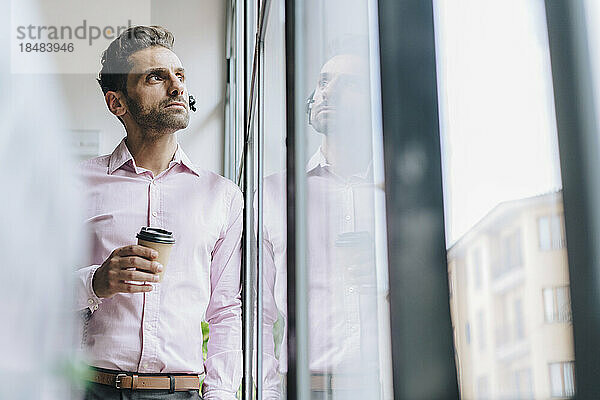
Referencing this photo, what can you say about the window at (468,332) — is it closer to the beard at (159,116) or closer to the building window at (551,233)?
the building window at (551,233)

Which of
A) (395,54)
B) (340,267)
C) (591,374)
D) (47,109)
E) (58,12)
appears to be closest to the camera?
(591,374)

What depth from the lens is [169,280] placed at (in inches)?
55.4

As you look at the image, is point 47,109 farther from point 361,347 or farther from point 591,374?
point 591,374

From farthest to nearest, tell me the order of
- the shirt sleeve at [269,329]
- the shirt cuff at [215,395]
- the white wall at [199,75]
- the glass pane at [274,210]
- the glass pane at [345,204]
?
the white wall at [199,75]
the shirt cuff at [215,395]
the shirt sleeve at [269,329]
the glass pane at [274,210]
the glass pane at [345,204]

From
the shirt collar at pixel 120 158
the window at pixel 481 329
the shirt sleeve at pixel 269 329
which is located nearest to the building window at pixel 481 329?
the window at pixel 481 329

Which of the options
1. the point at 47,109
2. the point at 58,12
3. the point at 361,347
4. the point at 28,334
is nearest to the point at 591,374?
the point at 361,347

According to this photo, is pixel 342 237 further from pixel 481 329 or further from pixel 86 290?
pixel 86 290

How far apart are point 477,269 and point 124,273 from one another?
1.24 meters

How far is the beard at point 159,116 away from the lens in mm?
1508

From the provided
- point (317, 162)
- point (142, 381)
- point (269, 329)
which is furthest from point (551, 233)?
point (142, 381)

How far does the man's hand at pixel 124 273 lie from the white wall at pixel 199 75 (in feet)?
0.95

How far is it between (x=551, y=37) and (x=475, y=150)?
0.05 m

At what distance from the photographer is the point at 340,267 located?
430mm

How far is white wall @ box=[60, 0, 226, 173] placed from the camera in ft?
4.90
